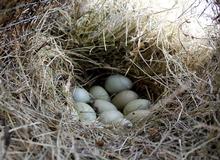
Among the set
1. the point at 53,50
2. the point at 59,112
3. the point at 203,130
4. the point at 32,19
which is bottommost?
the point at 203,130

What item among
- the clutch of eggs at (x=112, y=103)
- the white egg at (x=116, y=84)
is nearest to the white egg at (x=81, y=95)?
the clutch of eggs at (x=112, y=103)

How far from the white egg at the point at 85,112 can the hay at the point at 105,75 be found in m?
Answer: 0.05

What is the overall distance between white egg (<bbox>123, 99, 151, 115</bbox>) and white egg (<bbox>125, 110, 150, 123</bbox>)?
47 millimetres

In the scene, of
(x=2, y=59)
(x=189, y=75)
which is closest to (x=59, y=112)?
(x=2, y=59)

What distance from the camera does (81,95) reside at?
169cm

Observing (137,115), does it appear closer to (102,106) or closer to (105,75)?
(102,106)

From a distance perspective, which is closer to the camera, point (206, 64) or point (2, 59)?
point (2, 59)

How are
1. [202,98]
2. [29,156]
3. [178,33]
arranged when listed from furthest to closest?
[178,33] < [202,98] < [29,156]

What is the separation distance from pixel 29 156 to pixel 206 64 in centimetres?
73

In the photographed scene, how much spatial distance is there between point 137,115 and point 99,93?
0.21m

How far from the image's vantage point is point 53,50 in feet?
5.58

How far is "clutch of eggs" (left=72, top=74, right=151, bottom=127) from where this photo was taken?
5.23 ft

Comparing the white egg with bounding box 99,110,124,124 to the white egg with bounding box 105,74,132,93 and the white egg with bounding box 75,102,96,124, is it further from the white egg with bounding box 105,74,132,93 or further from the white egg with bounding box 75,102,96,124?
the white egg with bounding box 105,74,132,93

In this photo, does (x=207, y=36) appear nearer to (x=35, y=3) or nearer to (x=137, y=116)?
(x=137, y=116)
